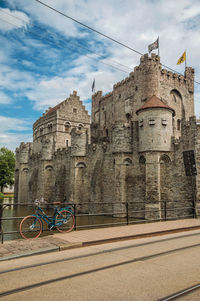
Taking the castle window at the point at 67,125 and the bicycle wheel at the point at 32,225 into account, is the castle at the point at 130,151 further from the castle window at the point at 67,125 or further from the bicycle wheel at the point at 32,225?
the bicycle wheel at the point at 32,225

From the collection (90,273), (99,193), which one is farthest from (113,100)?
(90,273)

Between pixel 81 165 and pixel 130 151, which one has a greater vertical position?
pixel 130 151

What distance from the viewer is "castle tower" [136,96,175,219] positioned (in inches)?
734

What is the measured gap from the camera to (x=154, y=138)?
63.5 ft

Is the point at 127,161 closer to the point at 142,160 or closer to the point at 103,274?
the point at 142,160

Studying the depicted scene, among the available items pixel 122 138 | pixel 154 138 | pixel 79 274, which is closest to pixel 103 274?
pixel 79 274

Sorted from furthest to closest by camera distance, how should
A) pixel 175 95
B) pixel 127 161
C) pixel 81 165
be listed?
pixel 175 95 < pixel 81 165 < pixel 127 161

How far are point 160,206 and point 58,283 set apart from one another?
1567 centimetres

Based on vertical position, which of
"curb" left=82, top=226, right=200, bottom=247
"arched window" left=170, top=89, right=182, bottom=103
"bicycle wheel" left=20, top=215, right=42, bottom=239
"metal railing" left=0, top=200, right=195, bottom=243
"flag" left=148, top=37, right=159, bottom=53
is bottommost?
"metal railing" left=0, top=200, right=195, bottom=243

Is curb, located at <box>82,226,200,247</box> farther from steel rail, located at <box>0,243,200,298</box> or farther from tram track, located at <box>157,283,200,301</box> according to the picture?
tram track, located at <box>157,283,200,301</box>

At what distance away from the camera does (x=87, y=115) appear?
42.6 metres

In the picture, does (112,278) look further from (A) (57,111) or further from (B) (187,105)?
(A) (57,111)

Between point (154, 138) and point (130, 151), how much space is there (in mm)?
2641

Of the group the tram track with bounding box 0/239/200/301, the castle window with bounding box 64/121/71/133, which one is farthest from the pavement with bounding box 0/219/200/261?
the castle window with bounding box 64/121/71/133
